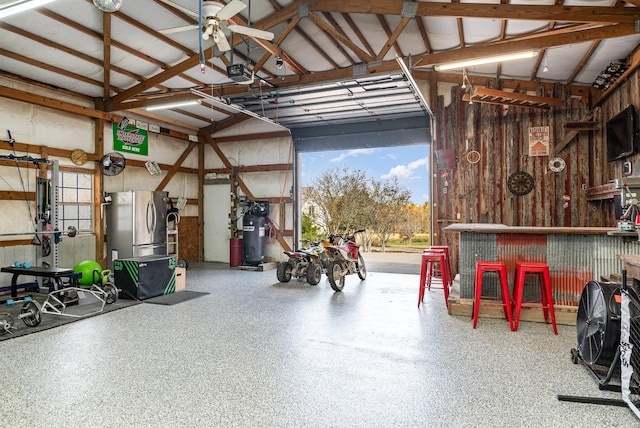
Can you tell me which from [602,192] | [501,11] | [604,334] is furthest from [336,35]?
[604,334]

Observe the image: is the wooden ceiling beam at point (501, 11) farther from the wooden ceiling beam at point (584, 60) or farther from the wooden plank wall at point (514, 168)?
the wooden plank wall at point (514, 168)

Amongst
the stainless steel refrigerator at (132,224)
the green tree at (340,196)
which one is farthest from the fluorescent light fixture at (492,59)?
the green tree at (340,196)

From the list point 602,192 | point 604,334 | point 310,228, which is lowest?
point 604,334

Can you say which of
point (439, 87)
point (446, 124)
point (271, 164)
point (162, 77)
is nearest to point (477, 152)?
point (446, 124)

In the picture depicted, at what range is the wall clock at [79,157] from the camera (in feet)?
24.3

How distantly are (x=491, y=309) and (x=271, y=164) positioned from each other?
6.77 meters

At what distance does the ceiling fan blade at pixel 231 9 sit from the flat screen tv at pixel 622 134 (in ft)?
16.6

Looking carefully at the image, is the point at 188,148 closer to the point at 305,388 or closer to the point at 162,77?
the point at 162,77

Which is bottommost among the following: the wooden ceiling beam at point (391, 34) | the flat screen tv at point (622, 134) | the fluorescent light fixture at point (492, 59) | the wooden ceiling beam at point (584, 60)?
the flat screen tv at point (622, 134)

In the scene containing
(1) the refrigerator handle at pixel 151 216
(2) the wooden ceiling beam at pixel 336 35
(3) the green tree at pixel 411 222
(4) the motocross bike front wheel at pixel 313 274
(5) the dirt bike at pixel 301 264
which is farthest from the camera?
(3) the green tree at pixel 411 222

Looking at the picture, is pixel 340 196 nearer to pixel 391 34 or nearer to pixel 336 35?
pixel 391 34

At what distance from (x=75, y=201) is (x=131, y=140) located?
6.03 feet

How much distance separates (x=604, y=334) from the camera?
2.81 metres

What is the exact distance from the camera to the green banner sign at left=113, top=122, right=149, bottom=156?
27.3ft
